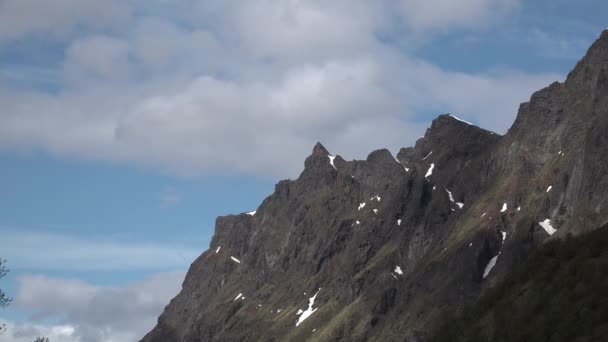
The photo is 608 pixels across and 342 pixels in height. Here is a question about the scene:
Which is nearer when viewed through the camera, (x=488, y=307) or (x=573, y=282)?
(x=573, y=282)

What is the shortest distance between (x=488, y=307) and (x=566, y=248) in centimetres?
623

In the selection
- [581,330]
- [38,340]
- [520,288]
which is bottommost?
[581,330]

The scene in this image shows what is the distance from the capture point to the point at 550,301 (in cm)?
5034

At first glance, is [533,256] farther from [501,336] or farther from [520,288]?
[501,336]

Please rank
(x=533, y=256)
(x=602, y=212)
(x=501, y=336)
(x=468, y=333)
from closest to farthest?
(x=501, y=336) < (x=468, y=333) < (x=533, y=256) < (x=602, y=212)

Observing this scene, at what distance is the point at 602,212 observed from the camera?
19175 centimetres

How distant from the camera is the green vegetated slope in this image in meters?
46.2

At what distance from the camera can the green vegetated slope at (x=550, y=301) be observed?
46.2 m

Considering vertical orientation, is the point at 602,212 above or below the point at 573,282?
above

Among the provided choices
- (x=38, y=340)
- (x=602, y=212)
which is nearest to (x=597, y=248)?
(x=38, y=340)

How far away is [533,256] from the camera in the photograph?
59062 millimetres

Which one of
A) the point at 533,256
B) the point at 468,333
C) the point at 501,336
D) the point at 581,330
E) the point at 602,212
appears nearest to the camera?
the point at 581,330

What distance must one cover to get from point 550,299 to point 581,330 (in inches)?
215

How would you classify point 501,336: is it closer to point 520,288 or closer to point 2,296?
point 520,288
